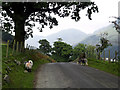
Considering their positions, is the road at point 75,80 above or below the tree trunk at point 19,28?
below

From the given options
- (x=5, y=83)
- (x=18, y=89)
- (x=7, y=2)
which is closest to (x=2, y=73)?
(x=5, y=83)

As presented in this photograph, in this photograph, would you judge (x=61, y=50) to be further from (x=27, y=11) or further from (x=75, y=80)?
(x=75, y=80)

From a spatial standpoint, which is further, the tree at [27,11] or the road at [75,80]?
the tree at [27,11]

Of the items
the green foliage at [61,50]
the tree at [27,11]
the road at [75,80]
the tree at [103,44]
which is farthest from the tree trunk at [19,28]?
the green foliage at [61,50]

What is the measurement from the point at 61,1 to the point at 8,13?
876 centimetres

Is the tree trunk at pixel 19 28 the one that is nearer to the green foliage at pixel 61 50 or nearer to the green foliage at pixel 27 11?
the green foliage at pixel 27 11

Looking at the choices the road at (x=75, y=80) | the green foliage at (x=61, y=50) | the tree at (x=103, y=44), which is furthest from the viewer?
the green foliage at (x=61, y=50)

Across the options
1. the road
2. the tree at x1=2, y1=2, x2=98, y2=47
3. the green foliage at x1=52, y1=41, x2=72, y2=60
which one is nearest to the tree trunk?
the tree at x1=2, y1=2, x2=98, y2=47

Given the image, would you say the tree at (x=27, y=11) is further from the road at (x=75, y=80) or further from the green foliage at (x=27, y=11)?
the road at (x=75, y=80)

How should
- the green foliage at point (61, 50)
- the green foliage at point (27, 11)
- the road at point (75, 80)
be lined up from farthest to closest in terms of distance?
the green foliage at point (61, 50) → the green foliage at point (27, 11) → the road at point (75, 80)

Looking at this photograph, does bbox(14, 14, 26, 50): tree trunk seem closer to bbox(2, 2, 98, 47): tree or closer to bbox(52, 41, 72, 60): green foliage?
bbox(2, 2, 98, 47): tree

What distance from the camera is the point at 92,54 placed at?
28875mm

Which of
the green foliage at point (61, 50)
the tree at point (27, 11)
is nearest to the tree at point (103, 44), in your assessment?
the tree at point (27, 11)

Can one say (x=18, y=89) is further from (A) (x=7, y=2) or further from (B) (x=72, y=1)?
(B) (x=72, y=1)
